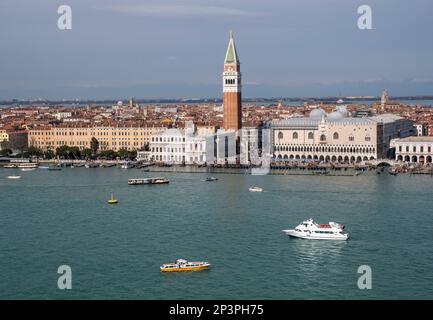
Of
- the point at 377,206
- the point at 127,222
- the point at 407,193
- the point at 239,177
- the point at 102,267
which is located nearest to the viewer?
the point at 102,267

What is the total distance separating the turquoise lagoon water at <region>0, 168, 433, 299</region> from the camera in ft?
23.2

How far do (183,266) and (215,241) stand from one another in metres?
1.29

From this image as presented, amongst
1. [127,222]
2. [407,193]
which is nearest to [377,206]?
[407,193]

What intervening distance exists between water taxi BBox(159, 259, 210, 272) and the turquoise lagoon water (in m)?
0.08

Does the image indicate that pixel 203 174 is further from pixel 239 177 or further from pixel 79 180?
pixel 79 180

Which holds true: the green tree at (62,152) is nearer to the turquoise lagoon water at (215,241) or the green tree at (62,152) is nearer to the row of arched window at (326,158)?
the row of arched window at (326,158)

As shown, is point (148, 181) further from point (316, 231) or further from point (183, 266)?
point (183, 266)

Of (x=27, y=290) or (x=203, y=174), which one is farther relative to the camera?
(x=203, y=174)

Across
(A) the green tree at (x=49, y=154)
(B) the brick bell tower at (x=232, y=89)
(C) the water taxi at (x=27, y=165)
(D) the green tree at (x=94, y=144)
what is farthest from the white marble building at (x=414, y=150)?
(A) the green tree at (x=49, y=154)

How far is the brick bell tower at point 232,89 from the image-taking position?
60.2 feet

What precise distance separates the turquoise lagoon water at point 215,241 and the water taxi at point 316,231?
0.10 m

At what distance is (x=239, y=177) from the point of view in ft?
51.1
